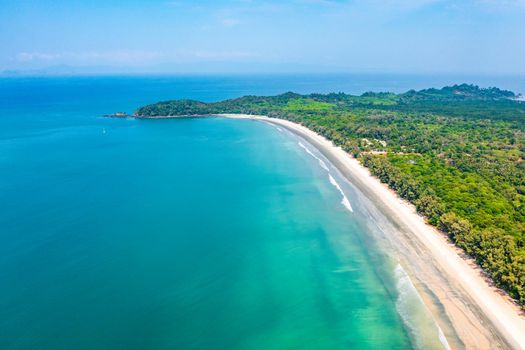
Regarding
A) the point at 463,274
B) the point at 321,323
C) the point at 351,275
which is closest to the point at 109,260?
the point at 321,323

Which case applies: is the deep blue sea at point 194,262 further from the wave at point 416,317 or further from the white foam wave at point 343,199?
the white foam wave at point 343,199

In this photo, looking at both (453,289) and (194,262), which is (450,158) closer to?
(453,289)

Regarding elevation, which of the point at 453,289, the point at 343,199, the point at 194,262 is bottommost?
the point at 453,289

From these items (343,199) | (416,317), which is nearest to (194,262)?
(416,317)

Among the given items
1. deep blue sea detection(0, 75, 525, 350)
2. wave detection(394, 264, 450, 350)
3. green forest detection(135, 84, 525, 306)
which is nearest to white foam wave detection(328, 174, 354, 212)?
deep blue sea detection(0, 75, 525, 350)

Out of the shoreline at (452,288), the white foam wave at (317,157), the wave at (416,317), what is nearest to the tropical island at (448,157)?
the shoreline at (452,288)

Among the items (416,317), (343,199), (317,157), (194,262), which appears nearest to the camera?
(416,317)

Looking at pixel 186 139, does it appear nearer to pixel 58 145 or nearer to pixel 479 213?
pixel 58 145

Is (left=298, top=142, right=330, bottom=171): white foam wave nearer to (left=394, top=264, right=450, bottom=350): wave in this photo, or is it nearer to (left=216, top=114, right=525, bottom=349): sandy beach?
(left=216, top=114, right=525, bottom=349): sandy beach
